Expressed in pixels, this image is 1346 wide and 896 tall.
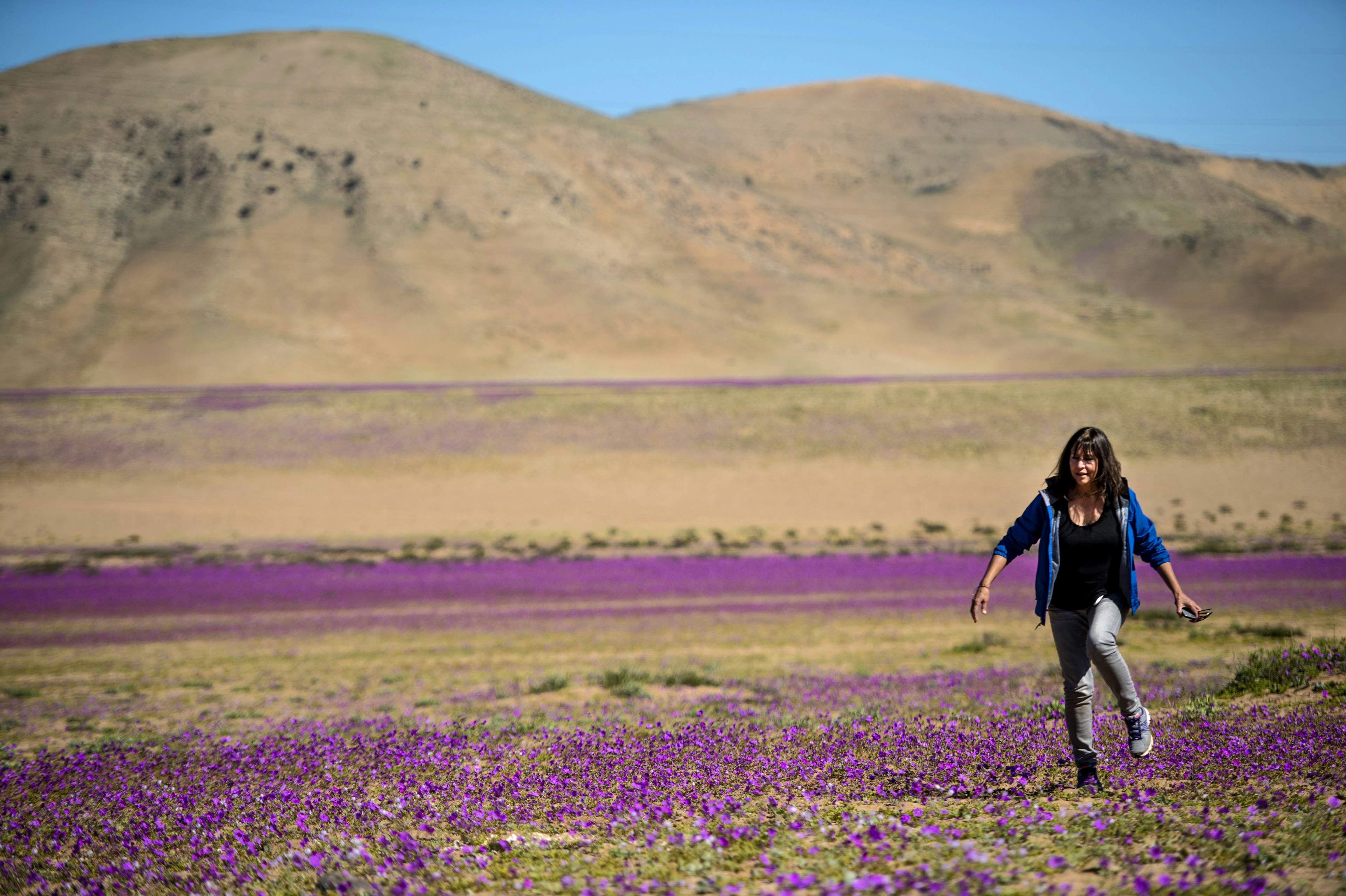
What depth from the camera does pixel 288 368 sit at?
59.3 metres

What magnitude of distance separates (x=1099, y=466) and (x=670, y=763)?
127 inches

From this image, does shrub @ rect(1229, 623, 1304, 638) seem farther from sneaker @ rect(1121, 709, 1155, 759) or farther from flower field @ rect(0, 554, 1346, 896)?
sneaker @ rect(1121, 709, 1155, 759)

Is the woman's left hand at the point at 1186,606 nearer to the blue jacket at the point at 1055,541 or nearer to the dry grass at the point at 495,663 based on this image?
the blue jacket at the point at 1055,541

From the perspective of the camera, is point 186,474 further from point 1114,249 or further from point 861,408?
point 1114,249

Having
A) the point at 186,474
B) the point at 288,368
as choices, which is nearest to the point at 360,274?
the point at 288,368

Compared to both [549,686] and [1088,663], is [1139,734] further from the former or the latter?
[549,686]

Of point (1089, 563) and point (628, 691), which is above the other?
point (1089, 563)

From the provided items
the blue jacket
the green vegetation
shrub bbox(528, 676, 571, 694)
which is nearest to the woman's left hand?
the blue jacket

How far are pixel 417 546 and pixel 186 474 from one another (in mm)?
14329

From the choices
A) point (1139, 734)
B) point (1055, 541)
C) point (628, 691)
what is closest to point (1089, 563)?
point (1055, 541)

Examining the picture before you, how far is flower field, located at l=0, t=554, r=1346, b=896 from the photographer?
13.0ft

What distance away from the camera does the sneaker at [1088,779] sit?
4.95 m

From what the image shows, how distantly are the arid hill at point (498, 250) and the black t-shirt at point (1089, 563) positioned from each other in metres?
56.1

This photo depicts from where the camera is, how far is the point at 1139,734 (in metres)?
5.18
